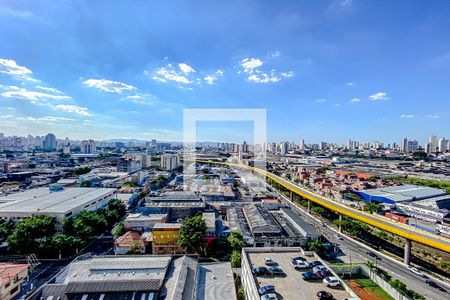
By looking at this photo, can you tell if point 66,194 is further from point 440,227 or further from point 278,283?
point 440,227

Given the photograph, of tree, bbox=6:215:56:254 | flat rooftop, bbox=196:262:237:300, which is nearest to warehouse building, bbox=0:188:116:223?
tree, bbox=6:215:56:254

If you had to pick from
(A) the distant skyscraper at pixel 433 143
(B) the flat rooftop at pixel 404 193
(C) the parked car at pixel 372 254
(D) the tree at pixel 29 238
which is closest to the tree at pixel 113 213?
(D) the tree at pixel 29 238

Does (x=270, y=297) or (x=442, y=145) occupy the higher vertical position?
(x=442, y=145)

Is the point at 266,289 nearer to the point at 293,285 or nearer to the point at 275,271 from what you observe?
the point at 293,285

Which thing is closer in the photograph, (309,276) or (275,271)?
(309,276)

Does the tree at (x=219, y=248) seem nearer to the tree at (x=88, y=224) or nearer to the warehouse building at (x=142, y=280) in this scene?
the warehouse building at (x=142, y=280)

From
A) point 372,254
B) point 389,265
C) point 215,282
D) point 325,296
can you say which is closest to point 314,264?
point 325,296
